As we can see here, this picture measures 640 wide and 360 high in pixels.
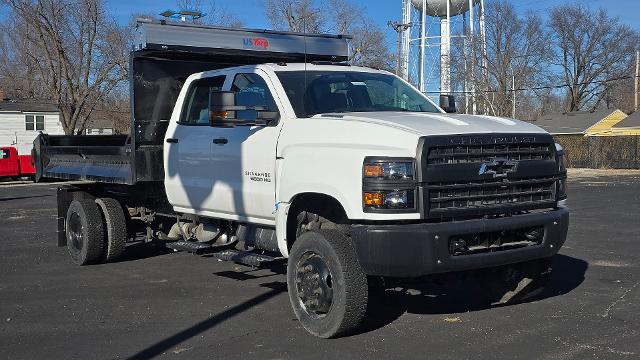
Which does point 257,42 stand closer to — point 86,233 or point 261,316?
point 86,233

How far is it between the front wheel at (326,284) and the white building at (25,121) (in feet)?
143

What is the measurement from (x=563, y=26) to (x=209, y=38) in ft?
239

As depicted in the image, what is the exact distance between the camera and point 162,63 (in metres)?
8.54

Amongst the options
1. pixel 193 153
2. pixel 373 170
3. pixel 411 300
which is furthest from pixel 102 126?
pixel 373 170

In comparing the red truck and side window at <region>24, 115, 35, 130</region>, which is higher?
side window at <region>24, 115, 35, 130</region>

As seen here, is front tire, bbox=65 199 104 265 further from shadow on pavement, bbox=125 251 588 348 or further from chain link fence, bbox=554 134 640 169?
chain link fence, bbox=554 134 640 169

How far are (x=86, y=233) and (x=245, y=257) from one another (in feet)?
10.8

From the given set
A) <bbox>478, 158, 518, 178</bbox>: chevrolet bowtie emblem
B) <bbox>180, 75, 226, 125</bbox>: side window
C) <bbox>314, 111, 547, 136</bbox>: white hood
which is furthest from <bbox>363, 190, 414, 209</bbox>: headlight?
<bbox>180, 75, 226, 125</bbox>: side window

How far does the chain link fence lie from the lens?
44500mm

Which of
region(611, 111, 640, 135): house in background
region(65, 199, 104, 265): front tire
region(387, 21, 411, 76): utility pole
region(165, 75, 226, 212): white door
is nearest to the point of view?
region(165, 75, 226, 212): white door

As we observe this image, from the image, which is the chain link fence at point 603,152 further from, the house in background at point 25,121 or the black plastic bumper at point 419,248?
the black plastic bumper at point 419,248

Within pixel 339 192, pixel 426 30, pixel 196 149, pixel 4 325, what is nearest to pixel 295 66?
pixel 196 149

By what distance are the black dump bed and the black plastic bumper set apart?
10.6 feet

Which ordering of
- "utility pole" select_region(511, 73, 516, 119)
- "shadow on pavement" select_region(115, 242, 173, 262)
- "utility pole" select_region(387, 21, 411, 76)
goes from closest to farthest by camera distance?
"shadow on pavement" select_region(115, 242, 173, 262) < "utility pole" select_region(387, 21, 411, 76) < "utility pole" select_region(511, 73, 516, 119)
